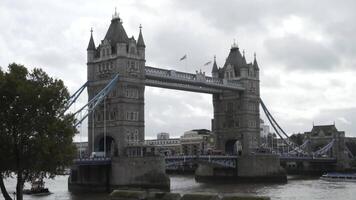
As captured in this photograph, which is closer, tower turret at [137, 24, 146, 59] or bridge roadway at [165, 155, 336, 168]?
tower turret at [137, 24, 146, 59]

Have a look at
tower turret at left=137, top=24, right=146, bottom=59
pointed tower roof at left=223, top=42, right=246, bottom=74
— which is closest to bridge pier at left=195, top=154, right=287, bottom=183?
pointed tower roof at left=223, top=42, right=246, bottom=74

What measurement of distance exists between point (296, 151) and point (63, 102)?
88789 millimetres

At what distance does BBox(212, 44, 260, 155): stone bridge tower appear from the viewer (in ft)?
371

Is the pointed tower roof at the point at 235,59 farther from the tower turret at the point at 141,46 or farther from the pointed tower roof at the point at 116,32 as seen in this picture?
the pointed tower roof at the point at 116,32

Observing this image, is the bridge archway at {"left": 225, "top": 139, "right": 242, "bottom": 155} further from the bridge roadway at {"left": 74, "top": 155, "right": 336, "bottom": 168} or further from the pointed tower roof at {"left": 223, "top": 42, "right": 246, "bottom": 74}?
the pointed tower roof at {"left": 223, "top": 42, "right": 246, "bottom": 74}

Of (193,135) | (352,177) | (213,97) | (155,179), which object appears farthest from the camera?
(193,135)

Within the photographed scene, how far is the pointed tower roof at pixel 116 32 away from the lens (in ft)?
284

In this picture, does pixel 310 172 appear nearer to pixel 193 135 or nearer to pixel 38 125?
pixel 193 135

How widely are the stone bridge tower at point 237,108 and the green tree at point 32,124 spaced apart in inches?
2751

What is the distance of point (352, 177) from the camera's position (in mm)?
104688

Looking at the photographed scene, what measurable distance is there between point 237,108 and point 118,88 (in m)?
34.0

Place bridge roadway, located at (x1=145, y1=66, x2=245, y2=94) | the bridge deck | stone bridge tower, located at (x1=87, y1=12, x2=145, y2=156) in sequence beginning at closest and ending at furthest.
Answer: the bridge deck, stone bridge tower, located at (x1=87, y1=12, x2=145, y2=156), bridge roadway, located at (x1=145, y1=66, x2=245, y2=94)

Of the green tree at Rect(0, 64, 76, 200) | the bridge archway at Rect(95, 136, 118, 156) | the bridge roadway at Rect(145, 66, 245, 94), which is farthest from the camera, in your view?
the bridge roadway at Rect(145, 66, 245, 94)

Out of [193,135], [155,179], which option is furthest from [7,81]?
[193,135]
